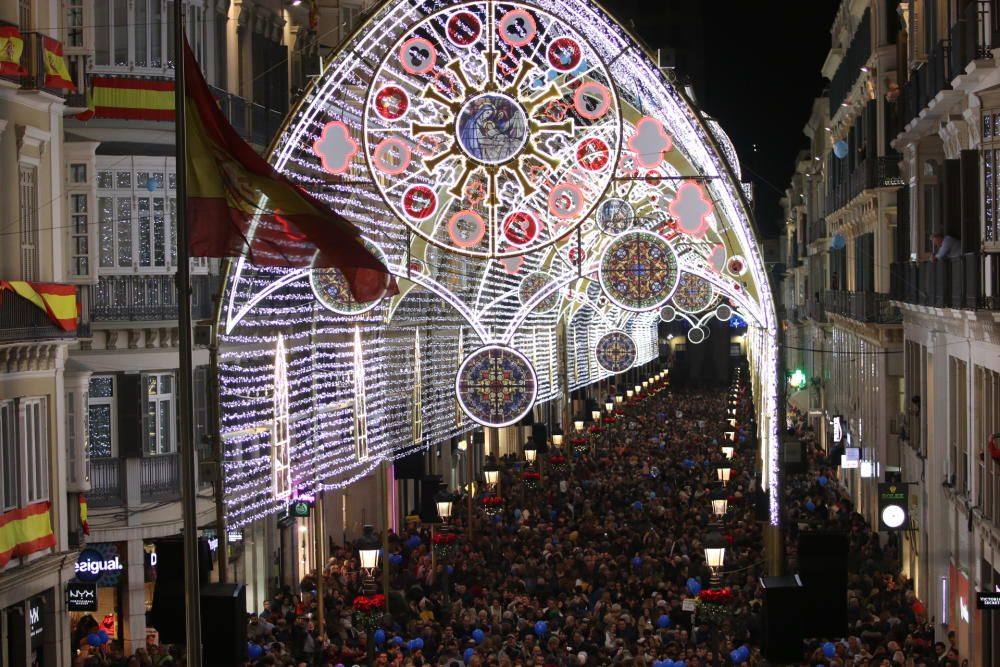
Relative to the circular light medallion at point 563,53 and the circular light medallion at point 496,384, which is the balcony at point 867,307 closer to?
the circular light medallion at point 496,384

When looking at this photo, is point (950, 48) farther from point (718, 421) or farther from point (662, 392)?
point (662, 392)

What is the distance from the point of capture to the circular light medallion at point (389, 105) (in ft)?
68.3

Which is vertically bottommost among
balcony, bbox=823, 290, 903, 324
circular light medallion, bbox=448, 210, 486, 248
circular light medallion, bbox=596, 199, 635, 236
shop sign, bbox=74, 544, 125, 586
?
shop sign, bbox=74, 544, 125, 586

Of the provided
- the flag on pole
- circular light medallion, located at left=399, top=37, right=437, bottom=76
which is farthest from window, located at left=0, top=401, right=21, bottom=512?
the flag on pole

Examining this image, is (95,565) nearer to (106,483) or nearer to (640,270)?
(106,483)

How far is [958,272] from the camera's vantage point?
914 inches

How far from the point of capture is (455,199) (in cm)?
2812

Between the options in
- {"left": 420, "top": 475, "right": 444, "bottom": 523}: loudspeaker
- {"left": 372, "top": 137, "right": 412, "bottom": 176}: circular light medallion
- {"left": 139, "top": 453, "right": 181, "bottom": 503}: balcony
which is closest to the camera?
{"left": 372, "top": 137, "right": 412, "bottom": 176}: circular light medallion

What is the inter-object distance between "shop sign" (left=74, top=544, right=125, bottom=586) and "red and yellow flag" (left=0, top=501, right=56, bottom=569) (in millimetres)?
3215

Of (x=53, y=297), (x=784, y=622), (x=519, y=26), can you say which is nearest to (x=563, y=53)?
(x=519, y=26)

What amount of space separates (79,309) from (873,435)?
72.1 feet

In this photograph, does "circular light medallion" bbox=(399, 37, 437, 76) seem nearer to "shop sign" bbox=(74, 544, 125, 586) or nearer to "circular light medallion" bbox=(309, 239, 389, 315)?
"circular light medallion" bbox=(309, 239, 389, 315)

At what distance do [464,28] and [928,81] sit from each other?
899 cm

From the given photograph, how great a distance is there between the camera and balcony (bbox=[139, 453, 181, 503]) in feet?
92.6
